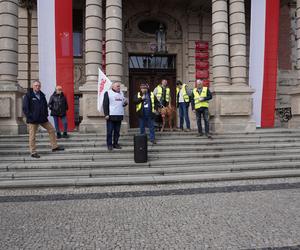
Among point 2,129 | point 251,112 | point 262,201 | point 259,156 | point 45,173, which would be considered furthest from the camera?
point 251,112

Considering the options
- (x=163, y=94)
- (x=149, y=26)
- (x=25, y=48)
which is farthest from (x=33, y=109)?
(x=149, y=26)

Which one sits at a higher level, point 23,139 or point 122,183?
point 23,139

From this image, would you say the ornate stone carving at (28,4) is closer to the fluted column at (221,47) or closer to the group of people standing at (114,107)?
the group of people standing at (114,107)

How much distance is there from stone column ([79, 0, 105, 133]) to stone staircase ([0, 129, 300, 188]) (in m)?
0.94

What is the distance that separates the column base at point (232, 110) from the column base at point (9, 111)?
755cm

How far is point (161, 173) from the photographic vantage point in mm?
7875

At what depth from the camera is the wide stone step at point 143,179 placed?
6.96 metres

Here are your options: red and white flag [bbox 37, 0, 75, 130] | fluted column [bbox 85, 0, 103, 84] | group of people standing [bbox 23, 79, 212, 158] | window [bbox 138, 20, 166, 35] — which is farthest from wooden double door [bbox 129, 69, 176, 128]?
red and white flag [bbox 37, 0, 75, 130]

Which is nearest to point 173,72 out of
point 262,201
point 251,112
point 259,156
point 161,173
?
point 251,112

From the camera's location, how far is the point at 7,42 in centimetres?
1156

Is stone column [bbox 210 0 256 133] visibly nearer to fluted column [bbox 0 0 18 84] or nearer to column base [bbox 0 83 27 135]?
column base [bbox 0 83 27 135]

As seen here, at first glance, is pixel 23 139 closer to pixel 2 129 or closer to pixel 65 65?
pixel 2 129

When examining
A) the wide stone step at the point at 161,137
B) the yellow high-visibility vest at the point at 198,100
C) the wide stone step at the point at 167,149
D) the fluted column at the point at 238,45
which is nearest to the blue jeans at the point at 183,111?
the wide stone step at the point at 161,137

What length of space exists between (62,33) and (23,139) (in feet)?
13.7
